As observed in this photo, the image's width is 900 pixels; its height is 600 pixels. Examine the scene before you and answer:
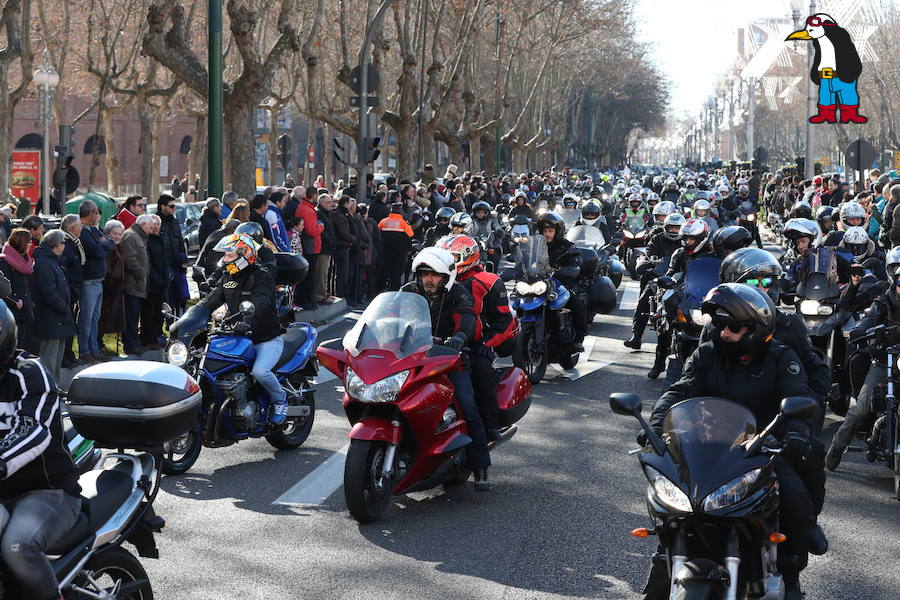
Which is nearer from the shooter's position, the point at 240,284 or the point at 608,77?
the point at 240,284

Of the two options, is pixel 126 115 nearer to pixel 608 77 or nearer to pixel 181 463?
pixel 608 77

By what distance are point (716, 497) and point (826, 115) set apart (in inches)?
1340

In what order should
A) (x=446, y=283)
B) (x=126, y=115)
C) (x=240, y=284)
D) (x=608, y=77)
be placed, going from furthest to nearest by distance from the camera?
(x=608, y=77) < (x=126, y=115) < (x=240, y=284) < (x=446, y=283)

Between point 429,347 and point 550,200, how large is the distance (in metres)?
25.3

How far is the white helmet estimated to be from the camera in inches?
330

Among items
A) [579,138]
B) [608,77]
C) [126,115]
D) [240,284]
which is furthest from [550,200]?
[579,138]

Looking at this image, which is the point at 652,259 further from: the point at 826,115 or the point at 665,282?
the point at 826,115

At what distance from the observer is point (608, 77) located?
95.9 meters

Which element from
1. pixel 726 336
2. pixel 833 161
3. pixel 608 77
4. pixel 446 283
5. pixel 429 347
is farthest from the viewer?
pixel 833 161

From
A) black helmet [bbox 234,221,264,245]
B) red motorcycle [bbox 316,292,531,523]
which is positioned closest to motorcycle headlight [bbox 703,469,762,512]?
red motorcycle [bbox 316,292,531,523]

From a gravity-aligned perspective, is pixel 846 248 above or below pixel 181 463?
above

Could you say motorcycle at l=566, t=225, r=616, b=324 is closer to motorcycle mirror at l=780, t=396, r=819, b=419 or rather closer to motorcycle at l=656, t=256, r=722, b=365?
motorcycle at l=656, t=256, r=722, b=365

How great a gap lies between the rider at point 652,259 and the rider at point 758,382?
8879 millimetres

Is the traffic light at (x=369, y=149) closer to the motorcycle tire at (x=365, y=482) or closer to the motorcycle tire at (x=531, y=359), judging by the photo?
the motorcycle tire at (x=531, y=359)
